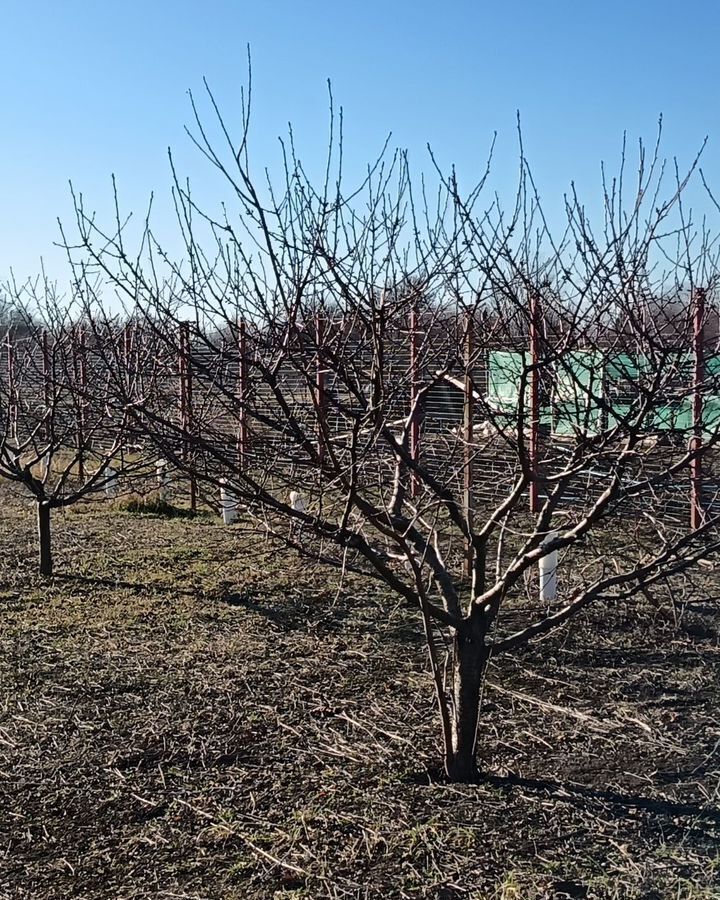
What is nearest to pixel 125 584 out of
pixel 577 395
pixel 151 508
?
pixel 151 508

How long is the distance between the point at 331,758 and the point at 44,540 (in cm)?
399

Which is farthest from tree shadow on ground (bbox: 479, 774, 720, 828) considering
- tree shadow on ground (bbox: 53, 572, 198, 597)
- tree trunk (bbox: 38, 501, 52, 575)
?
tree trunk (bbox: 38, 501, 52, 575)

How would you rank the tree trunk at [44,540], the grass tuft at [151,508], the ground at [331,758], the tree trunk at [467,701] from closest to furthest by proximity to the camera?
the ground at [331,758] → the tree trunk at [467,701] → the tree trunk at [44,540] → the grass tuft at [151,508]

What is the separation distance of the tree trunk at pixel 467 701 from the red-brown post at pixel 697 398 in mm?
1001

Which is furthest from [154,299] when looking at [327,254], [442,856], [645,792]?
[645,792]

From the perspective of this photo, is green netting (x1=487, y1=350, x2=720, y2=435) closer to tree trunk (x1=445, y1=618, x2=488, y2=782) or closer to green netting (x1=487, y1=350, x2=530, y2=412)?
green netting (x1=487, y1=350, x2=530, y2=412)

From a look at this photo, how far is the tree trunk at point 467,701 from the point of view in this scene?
3336 millimetres

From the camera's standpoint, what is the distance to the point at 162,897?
2650 mm

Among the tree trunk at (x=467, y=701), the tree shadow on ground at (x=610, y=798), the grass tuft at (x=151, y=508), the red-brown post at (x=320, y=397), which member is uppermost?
the red-brown post at (x=320, y=397)

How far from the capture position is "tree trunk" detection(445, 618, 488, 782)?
10.9 ft

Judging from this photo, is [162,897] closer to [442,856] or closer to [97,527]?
[442,856]

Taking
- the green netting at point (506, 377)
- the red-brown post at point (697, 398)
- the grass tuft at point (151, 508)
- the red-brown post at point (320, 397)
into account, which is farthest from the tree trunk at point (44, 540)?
the red-brown post at point (697, 398)

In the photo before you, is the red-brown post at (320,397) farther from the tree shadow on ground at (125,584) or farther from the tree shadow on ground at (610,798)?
the tree shadow on ground at (125,584)

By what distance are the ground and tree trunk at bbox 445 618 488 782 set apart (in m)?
0.11
